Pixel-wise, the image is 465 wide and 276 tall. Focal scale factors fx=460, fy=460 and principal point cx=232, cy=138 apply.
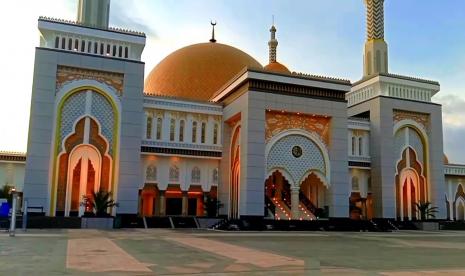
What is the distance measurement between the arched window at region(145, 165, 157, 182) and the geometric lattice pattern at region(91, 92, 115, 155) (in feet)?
9.19

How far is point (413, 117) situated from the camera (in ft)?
101

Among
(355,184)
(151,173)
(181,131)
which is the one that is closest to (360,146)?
(355,184)

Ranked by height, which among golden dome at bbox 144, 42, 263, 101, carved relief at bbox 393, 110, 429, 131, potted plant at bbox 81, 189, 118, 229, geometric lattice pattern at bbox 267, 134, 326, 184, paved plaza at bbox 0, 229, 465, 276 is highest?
golden dome at bbox 144, 42, 263, 101

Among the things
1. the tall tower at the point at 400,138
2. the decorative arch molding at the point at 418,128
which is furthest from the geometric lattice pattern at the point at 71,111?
the decorative arch molding at the point at 418,128

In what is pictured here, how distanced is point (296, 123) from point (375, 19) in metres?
11.5

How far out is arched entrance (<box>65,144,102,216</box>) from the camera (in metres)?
23.8

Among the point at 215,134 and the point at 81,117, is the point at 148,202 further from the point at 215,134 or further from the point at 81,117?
the point at 81,117

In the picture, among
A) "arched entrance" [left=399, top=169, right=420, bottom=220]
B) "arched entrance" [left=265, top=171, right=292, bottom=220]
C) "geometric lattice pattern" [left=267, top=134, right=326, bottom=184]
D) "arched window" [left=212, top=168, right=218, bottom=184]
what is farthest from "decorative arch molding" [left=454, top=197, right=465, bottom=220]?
"arched window" [left=212, top=168, right=218, bottom=184]

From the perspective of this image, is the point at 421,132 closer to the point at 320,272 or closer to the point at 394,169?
the point at 394,169

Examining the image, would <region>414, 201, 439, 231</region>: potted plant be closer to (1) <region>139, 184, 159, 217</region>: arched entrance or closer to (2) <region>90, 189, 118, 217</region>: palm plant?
(1) <region>139, 184, 159, 217</region>: arched entrance

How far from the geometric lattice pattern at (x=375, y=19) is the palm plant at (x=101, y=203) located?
2085cm

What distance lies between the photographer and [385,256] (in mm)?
10172

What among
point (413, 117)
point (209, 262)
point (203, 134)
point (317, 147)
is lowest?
point (209, 262)

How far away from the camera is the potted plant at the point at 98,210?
72.5 feet
